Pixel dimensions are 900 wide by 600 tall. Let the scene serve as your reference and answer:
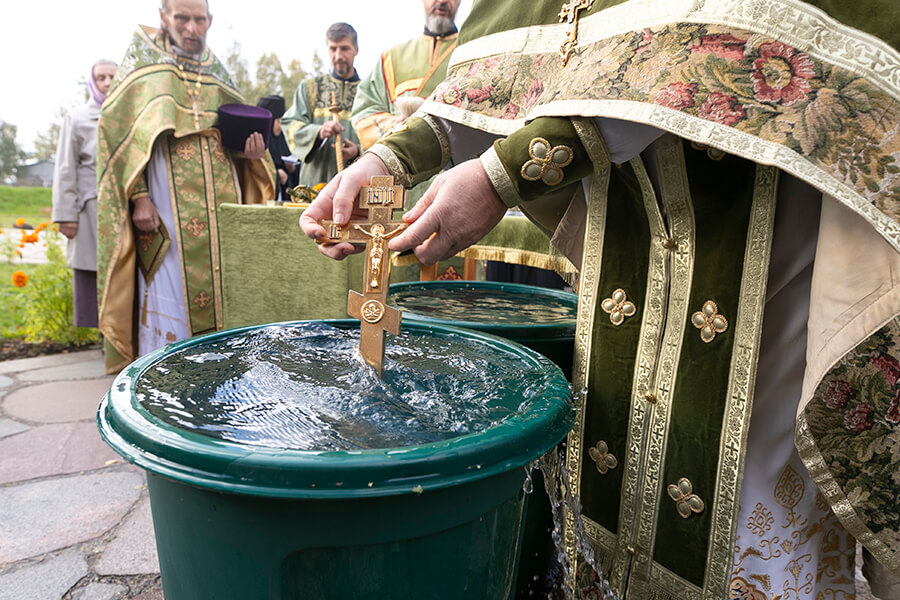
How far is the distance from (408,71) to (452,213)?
141 inches

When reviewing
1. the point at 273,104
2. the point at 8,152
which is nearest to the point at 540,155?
the point at 273,104

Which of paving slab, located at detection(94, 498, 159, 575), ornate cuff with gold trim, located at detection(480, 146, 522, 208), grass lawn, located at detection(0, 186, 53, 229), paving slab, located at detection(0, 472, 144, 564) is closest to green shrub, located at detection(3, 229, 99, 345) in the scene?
paving slab, located at detection(0, 472, 144, 564)

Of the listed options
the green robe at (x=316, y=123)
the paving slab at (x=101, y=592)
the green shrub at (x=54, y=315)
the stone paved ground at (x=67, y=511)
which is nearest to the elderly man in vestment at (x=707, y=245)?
the stone paved ground at (x=67, y=511)

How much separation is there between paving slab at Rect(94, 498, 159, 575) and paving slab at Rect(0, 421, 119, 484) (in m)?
0.59

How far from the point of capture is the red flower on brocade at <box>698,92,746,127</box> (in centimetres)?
78

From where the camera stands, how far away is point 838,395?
3.22 ft

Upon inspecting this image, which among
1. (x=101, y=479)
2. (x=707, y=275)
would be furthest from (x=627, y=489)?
(x=101, y=479)

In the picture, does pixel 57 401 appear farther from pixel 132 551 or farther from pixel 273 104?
pixel 273 104

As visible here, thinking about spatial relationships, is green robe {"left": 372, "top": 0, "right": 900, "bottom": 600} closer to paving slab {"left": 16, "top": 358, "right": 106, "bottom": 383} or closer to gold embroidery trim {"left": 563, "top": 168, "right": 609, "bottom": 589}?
gold embroidery trim {"left": 563, "top": 168, "right": 609, "bottom": 589}

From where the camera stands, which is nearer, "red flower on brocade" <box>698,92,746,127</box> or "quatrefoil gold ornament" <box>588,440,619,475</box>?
"red flower on brocade" <box>698,92,746,127</box>

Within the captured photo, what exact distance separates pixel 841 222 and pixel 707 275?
234 millimetres

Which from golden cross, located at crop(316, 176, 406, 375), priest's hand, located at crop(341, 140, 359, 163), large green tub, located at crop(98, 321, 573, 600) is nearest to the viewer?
large green tub, located at crop(98, 321, 573, 600)

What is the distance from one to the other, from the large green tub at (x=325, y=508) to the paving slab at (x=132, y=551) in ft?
3.86

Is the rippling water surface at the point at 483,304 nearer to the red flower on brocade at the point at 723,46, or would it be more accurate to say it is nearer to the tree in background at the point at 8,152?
the red flower on brocade at the point at 723,46
